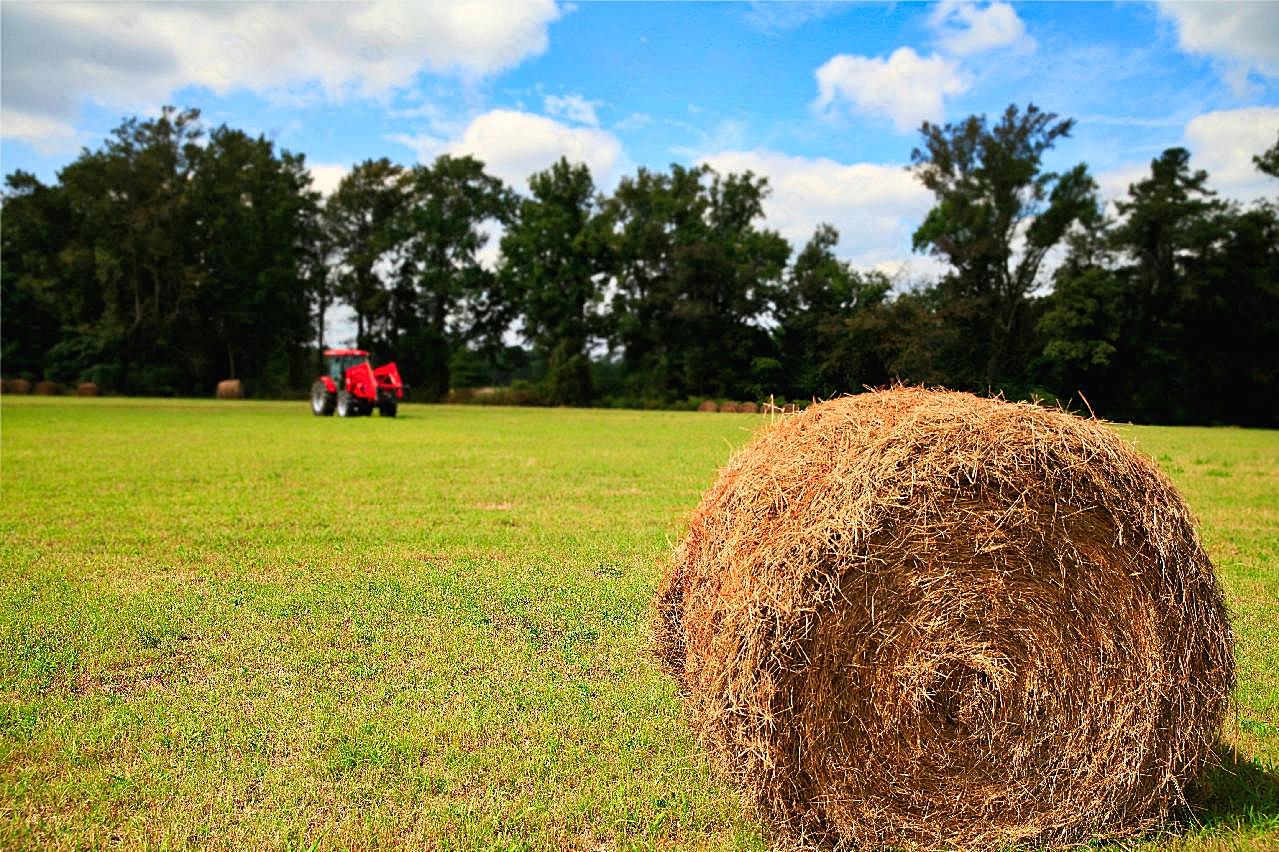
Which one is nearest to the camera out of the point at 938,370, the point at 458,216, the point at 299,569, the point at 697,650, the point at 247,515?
the point at 697,650

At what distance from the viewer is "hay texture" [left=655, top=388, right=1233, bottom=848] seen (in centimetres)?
345

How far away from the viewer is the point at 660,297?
188 ft

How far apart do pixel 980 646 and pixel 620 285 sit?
191ft

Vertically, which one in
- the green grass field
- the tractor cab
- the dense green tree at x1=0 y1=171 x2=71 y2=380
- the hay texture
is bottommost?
the green grass field

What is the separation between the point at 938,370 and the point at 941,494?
41868mm

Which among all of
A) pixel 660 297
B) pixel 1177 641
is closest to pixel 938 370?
pixel 660 297

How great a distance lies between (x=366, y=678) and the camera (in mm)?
5043

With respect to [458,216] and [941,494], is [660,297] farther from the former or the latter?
[941,494]

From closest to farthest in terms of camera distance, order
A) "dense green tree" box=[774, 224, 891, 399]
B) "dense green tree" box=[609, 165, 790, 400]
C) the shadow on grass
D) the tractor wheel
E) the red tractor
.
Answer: the shadow on grass
the red tractor
the tractor wheel
"dense green tree" box=[774, 224, 891, 399]
"dense green tree" box=[609, 165, 790, 400]

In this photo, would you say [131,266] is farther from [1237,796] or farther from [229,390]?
[1237,796]

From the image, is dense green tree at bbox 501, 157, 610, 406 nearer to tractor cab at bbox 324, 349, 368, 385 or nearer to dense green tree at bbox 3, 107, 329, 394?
dense green tree at bbox 3, 107, 329, 394

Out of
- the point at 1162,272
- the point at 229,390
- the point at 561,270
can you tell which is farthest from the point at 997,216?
the point at 229,390

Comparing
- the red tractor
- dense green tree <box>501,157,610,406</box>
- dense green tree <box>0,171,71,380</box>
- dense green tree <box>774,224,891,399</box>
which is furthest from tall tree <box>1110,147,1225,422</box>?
dense green tree <box>0,171,71,380</box>

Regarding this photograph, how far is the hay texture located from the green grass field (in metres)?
0.39
